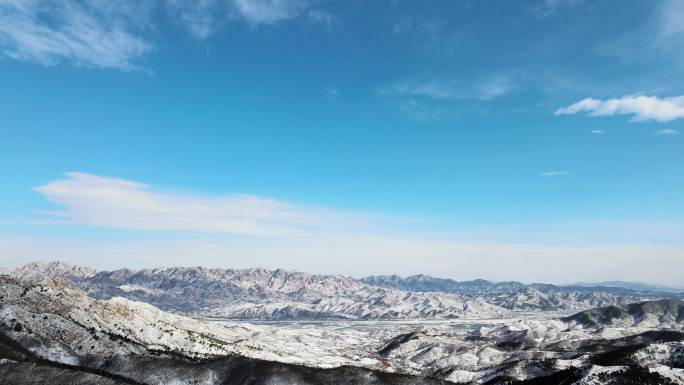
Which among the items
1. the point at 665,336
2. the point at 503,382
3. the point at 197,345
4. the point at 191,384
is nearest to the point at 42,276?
the point at 197,345

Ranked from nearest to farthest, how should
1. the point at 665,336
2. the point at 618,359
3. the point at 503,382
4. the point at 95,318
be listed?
the point at 503,382, the point at 618,359, the point at 95,318, the point at 665,336

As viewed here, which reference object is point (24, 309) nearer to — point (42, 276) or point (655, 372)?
point (42, 276)

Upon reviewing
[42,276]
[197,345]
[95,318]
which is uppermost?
[42,276]

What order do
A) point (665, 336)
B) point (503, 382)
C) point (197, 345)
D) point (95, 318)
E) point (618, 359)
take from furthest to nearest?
point (665, 336) < point (197, 345) < point (95, 318) < point (618, 359) < point (503, 382)

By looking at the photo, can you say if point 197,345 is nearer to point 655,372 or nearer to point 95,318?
point 95,318

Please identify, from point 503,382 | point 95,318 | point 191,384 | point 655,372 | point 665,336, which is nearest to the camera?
point 655,372

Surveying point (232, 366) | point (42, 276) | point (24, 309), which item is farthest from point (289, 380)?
point (42, 276)

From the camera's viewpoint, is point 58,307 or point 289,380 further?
point 58,307

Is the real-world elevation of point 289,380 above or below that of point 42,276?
below

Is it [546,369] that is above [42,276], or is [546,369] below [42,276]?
below

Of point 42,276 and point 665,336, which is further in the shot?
point 665,336
